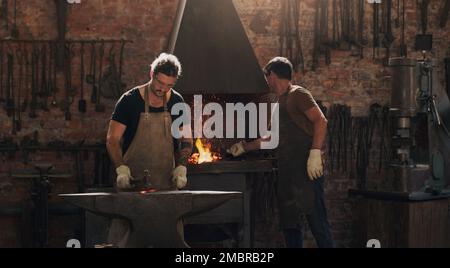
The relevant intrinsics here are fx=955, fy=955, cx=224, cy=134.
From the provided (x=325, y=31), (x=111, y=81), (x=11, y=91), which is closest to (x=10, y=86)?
(x=11, y=91)

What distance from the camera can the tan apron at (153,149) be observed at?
6.16 meters

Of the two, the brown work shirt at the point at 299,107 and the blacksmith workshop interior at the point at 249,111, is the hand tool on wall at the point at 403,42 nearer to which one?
the blacksmith workshop interior at the point at 249,111

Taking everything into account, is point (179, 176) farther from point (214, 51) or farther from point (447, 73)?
point (447, 73)

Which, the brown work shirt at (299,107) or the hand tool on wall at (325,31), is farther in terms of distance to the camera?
the hand tool on wall at (325,31)

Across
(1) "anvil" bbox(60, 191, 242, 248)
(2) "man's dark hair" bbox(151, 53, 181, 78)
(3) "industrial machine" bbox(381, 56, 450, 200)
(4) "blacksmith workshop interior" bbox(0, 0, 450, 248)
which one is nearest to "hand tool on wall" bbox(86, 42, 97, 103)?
(4) "blacksmith workshop interior" bbox(0, 0, 450, 248)

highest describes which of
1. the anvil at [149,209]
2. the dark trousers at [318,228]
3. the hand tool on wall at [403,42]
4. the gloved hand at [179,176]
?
the hand tool on wall at [403,42]

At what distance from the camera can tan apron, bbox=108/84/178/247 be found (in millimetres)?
6164

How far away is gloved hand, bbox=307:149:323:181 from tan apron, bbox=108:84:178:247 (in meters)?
1.22

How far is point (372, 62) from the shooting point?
8555mm

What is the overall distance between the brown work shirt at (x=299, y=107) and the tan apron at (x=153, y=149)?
1182 mm

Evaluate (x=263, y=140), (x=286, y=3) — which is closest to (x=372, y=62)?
(x=286, y=3)

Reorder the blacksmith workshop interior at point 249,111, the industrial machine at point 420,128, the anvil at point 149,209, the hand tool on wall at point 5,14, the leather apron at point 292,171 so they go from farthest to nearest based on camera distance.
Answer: the hand tool on wall at point 5,14, the industrial machine at point 420,128, the blacksmith workshop interior at point 249,111, the leather apron at point 292,171, the anvil at point 149,209

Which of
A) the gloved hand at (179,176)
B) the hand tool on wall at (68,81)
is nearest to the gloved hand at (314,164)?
the gloved hand at (179,176)
